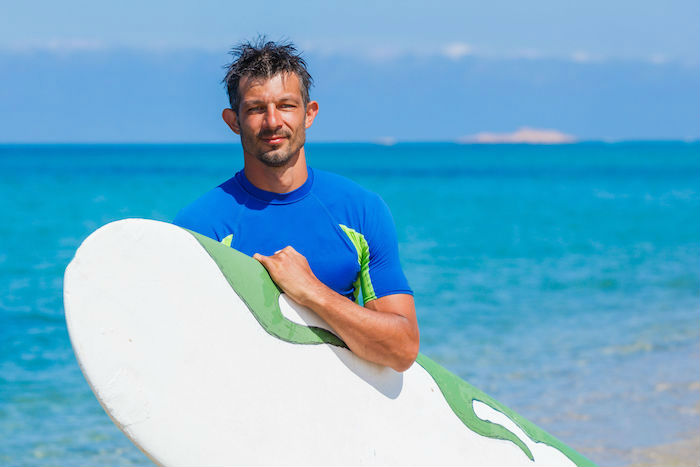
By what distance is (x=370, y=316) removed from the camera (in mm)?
2098

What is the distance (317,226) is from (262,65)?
1.47ft

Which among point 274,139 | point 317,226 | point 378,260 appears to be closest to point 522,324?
point 378,260

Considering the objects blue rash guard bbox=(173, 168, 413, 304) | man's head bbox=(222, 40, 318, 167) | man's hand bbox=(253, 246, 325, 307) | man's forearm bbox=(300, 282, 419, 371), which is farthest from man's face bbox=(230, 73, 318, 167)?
man's forearm bbox=(300, 282, 419, 371)

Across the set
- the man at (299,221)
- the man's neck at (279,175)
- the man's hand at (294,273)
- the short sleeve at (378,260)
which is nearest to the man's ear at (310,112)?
the man at (299,221)

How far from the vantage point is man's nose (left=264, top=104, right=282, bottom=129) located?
213 centimetres

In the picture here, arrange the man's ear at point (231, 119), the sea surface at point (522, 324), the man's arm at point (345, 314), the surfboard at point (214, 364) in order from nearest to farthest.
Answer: the surfboard at point (214, 364) → the man's arm at point (345, 314) → the man's ear at point (231, 119) → the sea surface at point (522, 324)

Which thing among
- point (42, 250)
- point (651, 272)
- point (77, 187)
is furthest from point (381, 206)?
point (77, 187)

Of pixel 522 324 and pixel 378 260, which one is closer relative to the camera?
pixel 378 260

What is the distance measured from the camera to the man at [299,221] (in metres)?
2.12

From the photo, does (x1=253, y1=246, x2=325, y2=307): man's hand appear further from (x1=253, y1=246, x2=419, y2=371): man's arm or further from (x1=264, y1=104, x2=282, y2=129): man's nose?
(x1=264, y1=104, x2=282, y2=129): man's nose

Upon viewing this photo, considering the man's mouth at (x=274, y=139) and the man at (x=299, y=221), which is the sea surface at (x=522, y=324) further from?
the man's mouth at (x=274, y=139)

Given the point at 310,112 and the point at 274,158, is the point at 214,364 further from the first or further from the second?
the point at 310,112

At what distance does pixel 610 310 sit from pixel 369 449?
772 cm

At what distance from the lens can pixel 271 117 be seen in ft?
6.98
